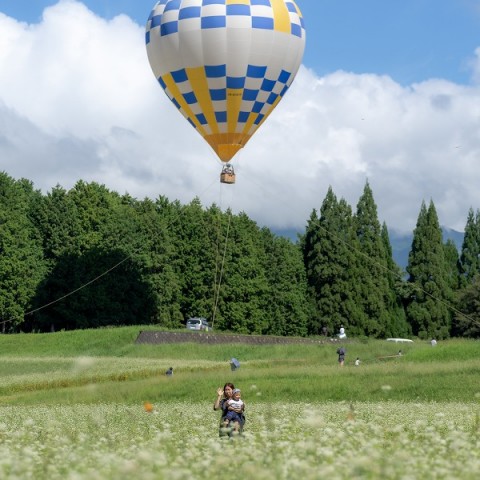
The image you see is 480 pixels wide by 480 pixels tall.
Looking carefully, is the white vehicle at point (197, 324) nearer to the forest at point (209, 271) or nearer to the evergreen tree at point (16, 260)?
the forest at point (209, 271)

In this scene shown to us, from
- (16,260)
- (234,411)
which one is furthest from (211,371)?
(16,260)

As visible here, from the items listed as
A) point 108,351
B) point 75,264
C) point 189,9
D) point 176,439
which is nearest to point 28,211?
point 75,264

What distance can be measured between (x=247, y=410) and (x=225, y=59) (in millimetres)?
25422

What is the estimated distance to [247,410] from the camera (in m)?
32.5

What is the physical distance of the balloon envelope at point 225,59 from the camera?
52.3 metres

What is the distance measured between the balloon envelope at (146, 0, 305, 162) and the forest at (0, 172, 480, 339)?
31469mm

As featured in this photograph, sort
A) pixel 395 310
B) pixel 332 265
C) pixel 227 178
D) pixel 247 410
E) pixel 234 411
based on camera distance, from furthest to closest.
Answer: pixel 395 310 < pixel 332 265 < pixel 227 178 < pixel 247 410 < pixel 234 411

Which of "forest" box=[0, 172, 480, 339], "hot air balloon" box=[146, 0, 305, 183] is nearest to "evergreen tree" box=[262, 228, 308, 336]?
"forest" box=[0, 172, 480, 339]

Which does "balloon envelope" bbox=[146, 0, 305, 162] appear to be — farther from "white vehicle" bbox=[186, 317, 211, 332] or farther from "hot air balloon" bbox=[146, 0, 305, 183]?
"white vehicle" bbox=[186, 317, 211, 332]

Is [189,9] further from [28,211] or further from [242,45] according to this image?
[28,211]

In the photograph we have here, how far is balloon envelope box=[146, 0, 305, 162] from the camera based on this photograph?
172 ft

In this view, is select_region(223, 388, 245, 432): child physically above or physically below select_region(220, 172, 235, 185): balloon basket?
below

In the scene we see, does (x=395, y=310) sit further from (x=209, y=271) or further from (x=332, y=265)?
(x=209, y=271)

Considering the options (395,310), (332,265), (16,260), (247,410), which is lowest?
(247,410)
